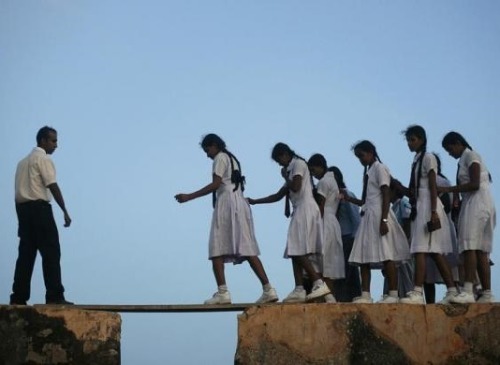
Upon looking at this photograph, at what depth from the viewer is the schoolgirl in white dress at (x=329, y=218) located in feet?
29.8

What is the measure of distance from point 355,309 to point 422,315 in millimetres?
705

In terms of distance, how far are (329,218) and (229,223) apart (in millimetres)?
1264

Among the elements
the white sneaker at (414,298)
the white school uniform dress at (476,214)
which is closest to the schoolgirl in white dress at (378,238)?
the white sneaker at (414,298)

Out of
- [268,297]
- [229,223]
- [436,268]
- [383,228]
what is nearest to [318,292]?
[268,297]

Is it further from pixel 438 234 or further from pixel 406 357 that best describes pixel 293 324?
pixel 438 234

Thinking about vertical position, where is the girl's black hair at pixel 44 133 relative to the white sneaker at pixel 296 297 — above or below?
above

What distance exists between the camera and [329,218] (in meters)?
9.30

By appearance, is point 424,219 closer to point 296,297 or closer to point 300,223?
point 300,223

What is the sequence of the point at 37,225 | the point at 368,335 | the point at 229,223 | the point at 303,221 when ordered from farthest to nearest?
the point at 229,223 < the point at 303,221 < the point at 37,225 < the point at 368,335

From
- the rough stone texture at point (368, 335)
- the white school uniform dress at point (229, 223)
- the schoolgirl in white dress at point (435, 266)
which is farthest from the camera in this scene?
the schoolgirl in white dress at point (435, 266)

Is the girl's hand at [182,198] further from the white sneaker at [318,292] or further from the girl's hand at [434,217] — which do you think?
the girl's hand at [434,217]

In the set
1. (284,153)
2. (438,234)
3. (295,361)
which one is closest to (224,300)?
(295,361)

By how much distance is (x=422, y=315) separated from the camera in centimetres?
790

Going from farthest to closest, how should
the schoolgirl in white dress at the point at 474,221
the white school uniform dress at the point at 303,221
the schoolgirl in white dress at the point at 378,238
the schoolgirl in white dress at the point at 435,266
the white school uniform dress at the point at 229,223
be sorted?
the schoolgirl in white dress at the point at 435,266
the white school uniform dress at the point at 229,223
the white school uniform dress at the point at 303,221
the schoolgirl in white dress at the point at 378,238
the schoolgirl in white dress at the point at 474,221
